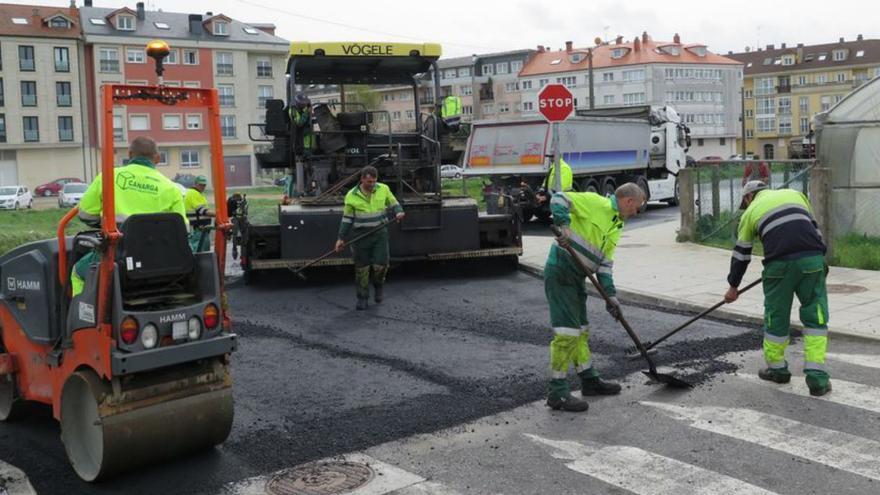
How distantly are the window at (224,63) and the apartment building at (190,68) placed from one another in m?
0.07

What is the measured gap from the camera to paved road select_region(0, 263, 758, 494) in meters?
5.51

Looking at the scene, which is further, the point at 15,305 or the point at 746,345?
the point at 746,345

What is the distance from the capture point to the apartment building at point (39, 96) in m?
63.2

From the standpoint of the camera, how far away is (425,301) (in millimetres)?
11203

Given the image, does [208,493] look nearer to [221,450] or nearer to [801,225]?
[221,450]

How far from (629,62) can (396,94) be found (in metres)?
82.2

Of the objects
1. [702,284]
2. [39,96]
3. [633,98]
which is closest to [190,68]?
[39,96]

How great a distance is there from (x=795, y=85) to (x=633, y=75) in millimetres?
30539

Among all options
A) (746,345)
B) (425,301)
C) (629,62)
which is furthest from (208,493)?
(629,62)

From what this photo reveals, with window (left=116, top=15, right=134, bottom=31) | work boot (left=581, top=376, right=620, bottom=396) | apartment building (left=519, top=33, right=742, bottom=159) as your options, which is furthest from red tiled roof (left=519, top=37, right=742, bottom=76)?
work boot (left=581, top=376, right=620, bottom=396)

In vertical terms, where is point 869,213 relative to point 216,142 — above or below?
below

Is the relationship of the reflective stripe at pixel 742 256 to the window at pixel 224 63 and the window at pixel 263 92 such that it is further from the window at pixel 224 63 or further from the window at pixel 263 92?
the window at pixel 263 92

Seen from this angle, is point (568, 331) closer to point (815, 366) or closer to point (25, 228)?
point (815, 366)

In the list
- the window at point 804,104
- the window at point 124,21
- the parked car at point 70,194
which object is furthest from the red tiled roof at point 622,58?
the parked car at point 70,194
